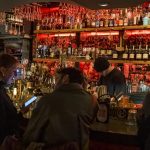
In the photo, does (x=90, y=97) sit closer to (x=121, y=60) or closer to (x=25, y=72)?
(x=25, y=72)

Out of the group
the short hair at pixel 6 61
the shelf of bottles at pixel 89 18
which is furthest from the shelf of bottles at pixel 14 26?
the short hair at pixel 6 61

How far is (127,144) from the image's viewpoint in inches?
111

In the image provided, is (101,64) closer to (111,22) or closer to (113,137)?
(111,22)

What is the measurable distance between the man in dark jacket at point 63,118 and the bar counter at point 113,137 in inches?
17.0

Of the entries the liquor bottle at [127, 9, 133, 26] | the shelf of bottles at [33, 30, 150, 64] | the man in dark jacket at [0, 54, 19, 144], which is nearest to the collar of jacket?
the man in dark jacket at [0, 54, 19, 144]

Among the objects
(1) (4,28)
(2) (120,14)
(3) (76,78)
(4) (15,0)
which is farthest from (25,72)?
(1) (4,28)

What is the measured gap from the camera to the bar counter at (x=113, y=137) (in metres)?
2.78

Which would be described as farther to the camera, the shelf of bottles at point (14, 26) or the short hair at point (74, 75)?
the shelf of bottles at point (14, 26)

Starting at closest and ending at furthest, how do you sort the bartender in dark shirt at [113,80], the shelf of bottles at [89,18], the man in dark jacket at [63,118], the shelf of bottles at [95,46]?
the man in dark jacket at [63,118] < the bartender in dark shirt at [113,80] < the shelf of bottles at [95,46] < the shelf of bottles at [89,18]

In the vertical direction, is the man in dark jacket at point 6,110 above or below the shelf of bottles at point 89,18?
below

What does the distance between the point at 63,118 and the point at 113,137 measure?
26.9 inches

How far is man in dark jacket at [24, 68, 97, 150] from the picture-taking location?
92.0 inches

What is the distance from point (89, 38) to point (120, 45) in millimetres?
880

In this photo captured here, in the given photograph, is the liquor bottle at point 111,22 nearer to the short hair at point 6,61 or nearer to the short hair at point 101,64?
the short hair at point 101,64
